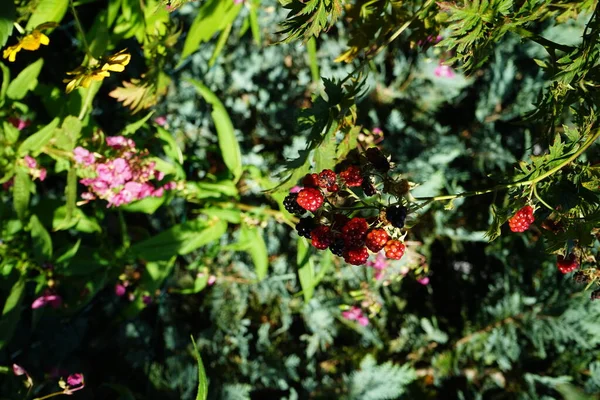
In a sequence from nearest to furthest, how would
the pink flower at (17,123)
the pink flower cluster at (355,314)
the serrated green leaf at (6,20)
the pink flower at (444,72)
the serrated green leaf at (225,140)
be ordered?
the serrated green leaf at (6,20), the pink flower at (17,123), the serrated green leaf at (225,140), the pink flower cluster at (355,314), the pink flower at (444,72)

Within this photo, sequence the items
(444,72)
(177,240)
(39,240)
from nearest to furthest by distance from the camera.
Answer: (39,240) < (177,240) < (444,72)

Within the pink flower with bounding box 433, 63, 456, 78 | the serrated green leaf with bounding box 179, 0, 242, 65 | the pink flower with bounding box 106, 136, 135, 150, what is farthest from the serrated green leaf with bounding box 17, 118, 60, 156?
the pink flower with bounding box 433, 63, 456, 78

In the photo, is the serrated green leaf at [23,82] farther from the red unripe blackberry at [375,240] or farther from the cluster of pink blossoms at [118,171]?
the red unripe blackberry at [375,240]

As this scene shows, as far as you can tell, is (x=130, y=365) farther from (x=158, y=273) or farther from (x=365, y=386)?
(x=365, y=386)

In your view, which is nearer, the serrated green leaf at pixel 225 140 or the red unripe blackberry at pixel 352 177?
the red unripe blackberry at pixel 352 177

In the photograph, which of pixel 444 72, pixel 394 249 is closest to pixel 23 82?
pixel 394 249

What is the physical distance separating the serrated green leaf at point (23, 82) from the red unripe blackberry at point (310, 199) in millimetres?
937

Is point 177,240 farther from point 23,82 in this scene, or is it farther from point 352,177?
point 352,177

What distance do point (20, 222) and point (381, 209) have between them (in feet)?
3.42

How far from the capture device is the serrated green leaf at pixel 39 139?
4.18 ft

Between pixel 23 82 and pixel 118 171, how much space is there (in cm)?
44

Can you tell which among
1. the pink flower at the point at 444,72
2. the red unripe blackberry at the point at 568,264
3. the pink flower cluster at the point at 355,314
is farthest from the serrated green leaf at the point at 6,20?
the pink flower at the point at 444,72

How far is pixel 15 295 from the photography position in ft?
4.55

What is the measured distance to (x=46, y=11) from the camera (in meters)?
1.32
